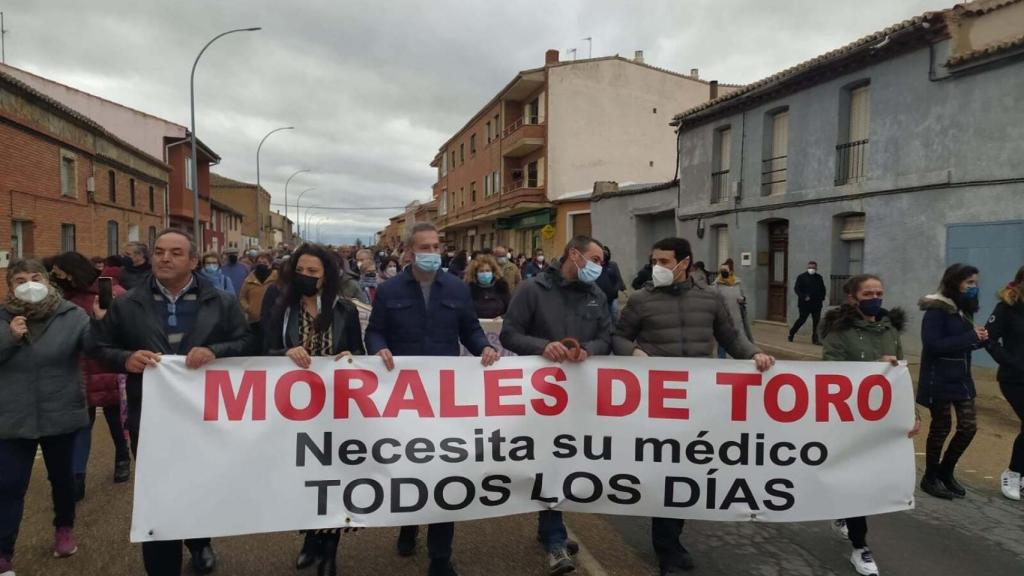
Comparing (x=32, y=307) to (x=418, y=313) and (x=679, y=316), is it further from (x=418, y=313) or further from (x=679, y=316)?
(x=679, y=316)

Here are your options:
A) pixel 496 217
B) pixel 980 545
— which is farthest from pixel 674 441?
pixel 496 217

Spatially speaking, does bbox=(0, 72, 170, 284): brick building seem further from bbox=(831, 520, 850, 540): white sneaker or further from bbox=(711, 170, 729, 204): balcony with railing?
bbox=(711, 170, 729, 204): balcony with railing

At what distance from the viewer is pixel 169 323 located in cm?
319

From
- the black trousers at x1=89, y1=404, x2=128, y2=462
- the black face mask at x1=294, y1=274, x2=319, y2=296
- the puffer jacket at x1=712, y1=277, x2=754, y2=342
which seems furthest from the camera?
the puffer jacket at x1=712, y1=277, x2=754, y2=342

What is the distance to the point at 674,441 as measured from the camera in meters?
3.44

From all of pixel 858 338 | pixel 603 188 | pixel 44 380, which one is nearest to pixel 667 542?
pixel 858 338

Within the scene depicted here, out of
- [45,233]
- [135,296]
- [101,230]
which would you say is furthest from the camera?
[101,230]

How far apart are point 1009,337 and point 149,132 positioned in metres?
35.6

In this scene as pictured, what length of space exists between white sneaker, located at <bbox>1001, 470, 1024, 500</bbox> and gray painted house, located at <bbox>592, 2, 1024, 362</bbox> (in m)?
7.12

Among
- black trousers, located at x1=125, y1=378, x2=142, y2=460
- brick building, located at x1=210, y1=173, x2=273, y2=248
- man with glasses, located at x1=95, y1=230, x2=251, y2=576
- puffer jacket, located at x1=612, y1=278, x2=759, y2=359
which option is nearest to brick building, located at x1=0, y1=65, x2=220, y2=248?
black trousers, located at x1=125, y1=378, x2=142, y2=460

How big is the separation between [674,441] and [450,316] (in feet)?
Result: 4.66

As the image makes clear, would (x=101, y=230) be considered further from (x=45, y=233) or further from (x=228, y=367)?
(x=228, y=367)

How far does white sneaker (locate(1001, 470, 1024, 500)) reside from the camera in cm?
464

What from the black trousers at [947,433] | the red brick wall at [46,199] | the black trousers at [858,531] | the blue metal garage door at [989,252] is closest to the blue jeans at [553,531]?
the black trousers at [858,531]
